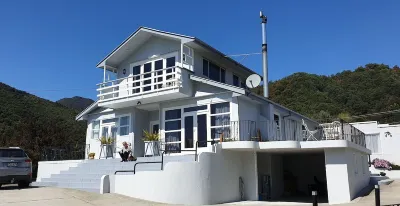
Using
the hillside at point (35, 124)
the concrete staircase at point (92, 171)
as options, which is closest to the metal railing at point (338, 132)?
the concrete staircase at point (92, 171)

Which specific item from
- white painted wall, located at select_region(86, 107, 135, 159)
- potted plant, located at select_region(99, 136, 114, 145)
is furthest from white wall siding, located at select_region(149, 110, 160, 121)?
potted plant, located at select_region(99, 136, 114, 145)

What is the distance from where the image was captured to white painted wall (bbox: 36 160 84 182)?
20375 millimetres

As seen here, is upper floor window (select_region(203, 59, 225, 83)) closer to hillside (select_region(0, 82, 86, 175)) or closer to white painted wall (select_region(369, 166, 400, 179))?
hillside (select_region(0, 82, 86, 175))

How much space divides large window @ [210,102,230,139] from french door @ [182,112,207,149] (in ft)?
1.67

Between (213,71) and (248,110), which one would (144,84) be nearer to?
(213,71)

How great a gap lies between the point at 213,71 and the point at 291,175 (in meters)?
8.58

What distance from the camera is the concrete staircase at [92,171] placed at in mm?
15945

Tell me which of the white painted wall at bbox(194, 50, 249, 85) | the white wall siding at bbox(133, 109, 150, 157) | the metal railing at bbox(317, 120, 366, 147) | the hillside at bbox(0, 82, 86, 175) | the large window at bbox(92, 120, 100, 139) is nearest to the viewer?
the metal railing at bbox(317, 120, 366, 147)

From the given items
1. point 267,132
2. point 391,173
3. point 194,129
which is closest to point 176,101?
point 194,129

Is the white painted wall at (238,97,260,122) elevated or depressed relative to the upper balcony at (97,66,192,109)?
depressed

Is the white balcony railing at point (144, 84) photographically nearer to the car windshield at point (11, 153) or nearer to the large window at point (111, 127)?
the large window at point (111, 127)

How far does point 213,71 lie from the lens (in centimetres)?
2252

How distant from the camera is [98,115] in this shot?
2394cm

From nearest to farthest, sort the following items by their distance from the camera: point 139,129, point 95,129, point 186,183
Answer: point 186,183 → point 139,129 → point 95,129
